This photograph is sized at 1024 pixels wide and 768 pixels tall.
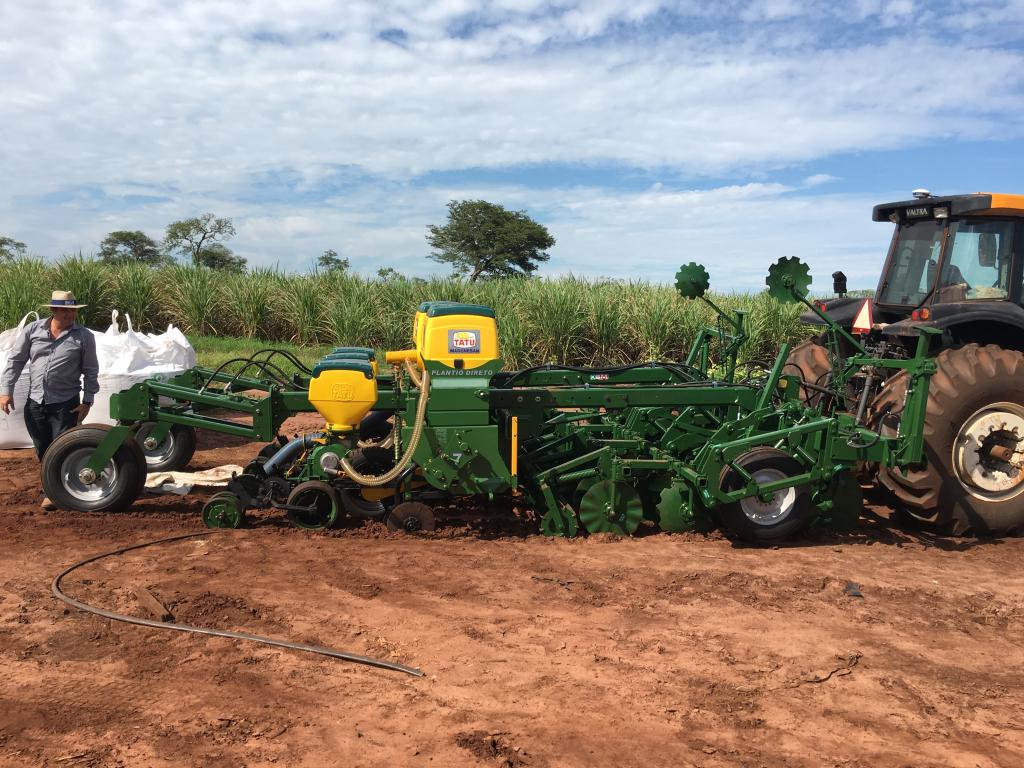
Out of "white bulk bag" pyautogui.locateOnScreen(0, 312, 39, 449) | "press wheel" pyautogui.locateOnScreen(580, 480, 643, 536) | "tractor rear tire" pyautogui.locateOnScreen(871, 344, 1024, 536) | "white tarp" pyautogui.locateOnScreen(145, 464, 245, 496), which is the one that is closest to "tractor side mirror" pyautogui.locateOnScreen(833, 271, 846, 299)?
"tractor rear tire" pyautogui.locateOnScreen(871, 344, 1024, 536)

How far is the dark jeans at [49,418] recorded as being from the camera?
6281 mm

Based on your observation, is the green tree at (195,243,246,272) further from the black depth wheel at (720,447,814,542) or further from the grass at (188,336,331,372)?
the black depth wheel at (720,447,814,542)

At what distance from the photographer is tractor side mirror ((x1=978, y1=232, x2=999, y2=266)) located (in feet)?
19.7

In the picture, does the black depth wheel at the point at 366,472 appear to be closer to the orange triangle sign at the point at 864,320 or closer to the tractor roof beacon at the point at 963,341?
the tractor roof beacon at the point at 963,341

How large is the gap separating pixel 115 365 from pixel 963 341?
714 centimetres

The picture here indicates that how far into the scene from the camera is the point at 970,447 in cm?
543

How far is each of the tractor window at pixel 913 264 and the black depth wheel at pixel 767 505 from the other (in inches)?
82.1

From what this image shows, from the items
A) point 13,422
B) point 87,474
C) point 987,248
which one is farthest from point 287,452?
point 987,248

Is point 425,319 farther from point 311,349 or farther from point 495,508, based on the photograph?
point 311,349

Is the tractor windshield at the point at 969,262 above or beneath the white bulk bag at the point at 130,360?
above

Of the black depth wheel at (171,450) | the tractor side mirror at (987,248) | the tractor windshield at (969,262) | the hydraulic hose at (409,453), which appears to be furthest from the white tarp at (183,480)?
the tractor side mirror at (987,248)

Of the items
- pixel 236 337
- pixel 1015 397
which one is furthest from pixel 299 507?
pixel 236 337

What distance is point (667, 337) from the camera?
13570mm

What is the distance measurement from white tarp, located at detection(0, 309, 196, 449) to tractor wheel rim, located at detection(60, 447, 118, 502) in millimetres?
1986
